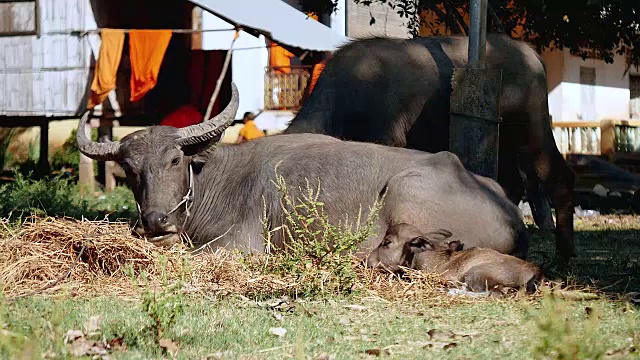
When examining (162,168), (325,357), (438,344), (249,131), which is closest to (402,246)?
(162,168)

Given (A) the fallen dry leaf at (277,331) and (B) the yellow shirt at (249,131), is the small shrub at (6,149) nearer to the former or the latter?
(B) the yellow shirt at (249,131)

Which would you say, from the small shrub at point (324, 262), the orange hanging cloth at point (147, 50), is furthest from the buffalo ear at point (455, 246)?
the orange hanging cloth at point (147, 50)

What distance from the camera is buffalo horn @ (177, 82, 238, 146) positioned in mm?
8523

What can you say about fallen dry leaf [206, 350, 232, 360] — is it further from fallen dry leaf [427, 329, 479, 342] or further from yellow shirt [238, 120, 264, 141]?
yellow shirt [238, 120, 264, 141]

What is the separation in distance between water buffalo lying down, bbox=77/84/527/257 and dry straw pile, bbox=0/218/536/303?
18.9 inches

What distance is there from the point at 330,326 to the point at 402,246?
1.89m

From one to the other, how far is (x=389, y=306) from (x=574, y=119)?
75.8ft

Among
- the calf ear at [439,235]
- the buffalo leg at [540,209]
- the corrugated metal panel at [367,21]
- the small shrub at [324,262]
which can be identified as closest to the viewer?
the small shrub at [324,262]

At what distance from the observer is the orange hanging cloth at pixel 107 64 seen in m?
18.4

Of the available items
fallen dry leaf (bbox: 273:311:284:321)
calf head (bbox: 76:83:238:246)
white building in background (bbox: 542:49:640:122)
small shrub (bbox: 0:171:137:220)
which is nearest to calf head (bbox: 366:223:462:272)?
fallen dry leaf (bbox: 273:311:284:321)

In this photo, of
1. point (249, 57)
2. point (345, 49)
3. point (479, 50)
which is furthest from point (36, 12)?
point (479, 50)

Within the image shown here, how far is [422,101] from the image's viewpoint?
33.9 ft

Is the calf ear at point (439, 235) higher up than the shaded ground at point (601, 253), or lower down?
higher up

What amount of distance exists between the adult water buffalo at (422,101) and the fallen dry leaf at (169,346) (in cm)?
528
